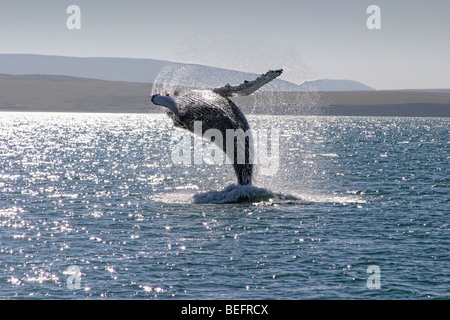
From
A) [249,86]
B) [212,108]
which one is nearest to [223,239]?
[212,108]

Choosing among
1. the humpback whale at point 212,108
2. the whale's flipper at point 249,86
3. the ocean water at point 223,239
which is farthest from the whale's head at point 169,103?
the ocean water at point 223,239

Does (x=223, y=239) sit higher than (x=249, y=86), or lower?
lower

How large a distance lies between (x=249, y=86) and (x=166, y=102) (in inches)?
164

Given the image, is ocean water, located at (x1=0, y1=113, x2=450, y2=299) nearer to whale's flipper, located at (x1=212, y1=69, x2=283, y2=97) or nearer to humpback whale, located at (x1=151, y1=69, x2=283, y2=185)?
humpback whale, located at (x1=151, y1=69, x2=283, y2=185)

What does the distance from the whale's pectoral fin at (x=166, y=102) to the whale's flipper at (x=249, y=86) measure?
266 cm

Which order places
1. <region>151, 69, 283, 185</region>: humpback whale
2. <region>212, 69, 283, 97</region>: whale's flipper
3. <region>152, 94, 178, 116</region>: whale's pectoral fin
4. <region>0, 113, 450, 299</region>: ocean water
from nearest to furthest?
<region>0, 113, 450, 299</region>: ocean water → <region>152, 94, 178, 116</region>: whale's pectoral fin → <region>212, 69, 283, 97</region>: whale's flipper → <region>151, 69, 283, 185</region>: humpback whale

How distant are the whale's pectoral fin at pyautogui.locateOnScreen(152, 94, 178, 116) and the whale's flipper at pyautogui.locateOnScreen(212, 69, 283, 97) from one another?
2665mm

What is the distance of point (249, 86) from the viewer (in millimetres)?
28688

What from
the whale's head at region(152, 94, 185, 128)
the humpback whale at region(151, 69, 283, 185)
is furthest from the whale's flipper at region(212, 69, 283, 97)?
the whale's head at region(152, 94, 185, 128)

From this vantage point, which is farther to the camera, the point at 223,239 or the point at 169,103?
the point at 169,103

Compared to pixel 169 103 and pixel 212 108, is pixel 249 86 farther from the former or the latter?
pixel 169 103

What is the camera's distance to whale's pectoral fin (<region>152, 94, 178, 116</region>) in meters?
27.6

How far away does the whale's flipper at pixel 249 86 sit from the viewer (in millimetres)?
28062
